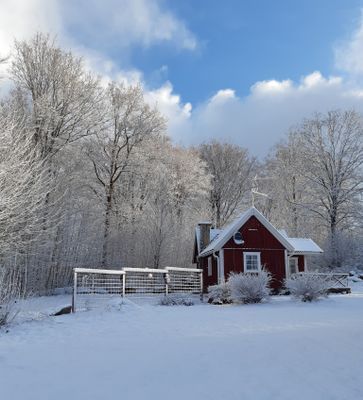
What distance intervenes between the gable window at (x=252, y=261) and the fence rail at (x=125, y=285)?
2530 millimetres

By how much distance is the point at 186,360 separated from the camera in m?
5.71

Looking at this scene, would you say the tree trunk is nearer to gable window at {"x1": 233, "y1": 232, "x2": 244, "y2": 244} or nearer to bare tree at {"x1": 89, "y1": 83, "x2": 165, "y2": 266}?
bare tree at {"x1": 89, "y1": 83, "x2": 165, "y2": 266}

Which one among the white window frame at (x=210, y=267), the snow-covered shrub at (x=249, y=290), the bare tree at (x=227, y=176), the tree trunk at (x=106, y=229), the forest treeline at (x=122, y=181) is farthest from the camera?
the bare tree at (x=227, y=176)

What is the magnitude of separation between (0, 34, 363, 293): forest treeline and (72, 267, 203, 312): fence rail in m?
2.04

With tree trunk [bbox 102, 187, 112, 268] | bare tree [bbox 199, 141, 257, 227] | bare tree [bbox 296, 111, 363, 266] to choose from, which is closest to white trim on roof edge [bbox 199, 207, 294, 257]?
tree trunk [bbox 102, 187, 112, 268]

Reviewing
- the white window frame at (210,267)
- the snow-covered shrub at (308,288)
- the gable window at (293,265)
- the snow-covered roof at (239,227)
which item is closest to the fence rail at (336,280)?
the snow-covered roof at (239,227)

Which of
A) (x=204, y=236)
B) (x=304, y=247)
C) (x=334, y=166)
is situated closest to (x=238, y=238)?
(x=204, y=236)

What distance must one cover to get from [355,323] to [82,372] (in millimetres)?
5917

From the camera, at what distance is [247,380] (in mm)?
4723

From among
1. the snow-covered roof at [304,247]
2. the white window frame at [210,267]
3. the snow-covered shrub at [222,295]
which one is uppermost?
the snow-covered roof at [304,247]

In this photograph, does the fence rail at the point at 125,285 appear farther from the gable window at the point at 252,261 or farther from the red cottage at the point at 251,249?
the gable window at the point at 252,261

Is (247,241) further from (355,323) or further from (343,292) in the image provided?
(355,323)

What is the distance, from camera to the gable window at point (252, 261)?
2002 cm

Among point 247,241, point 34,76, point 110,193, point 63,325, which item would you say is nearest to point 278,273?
point 247,241
